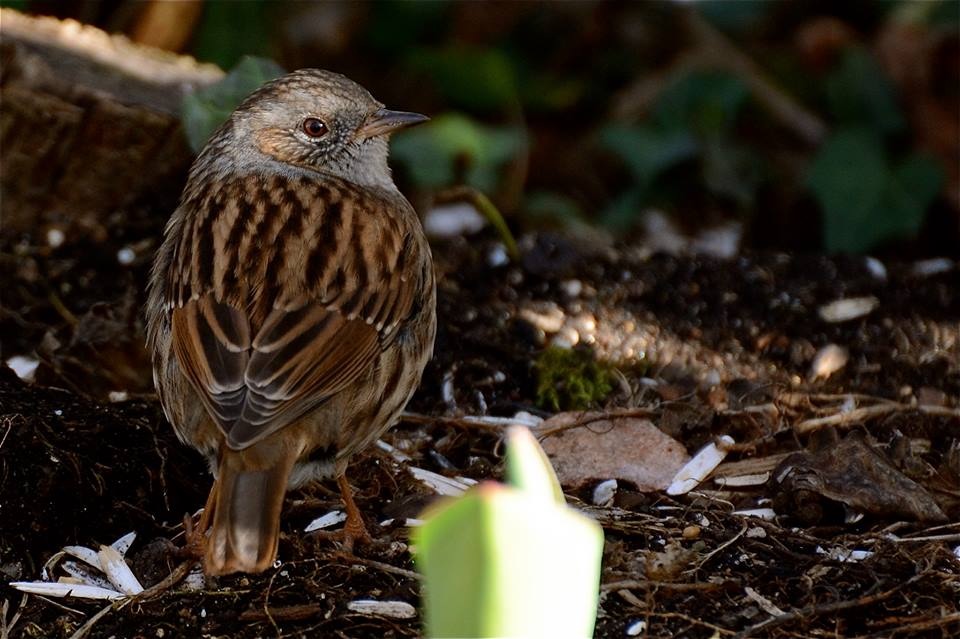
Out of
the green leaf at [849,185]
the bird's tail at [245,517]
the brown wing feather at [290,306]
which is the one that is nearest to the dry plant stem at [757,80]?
the green leaf at [849,185]

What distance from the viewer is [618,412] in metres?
4.52

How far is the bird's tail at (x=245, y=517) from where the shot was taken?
3393 millimetres

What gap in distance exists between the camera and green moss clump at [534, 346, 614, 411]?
4730mm

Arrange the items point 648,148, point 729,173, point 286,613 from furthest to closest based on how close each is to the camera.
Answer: point 729,173 → point 648,148 → point 286,613

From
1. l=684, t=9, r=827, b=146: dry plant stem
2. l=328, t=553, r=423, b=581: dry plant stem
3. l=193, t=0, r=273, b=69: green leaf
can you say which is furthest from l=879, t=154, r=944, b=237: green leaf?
l=328, t=553, r=423, b=581: dry plant stem

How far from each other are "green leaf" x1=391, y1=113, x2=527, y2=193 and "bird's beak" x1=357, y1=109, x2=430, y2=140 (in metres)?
1.52

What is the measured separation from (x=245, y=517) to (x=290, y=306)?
66 cm

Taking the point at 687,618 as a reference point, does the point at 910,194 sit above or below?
above

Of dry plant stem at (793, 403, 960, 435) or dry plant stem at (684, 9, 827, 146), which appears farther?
dry plant stem at (684, 9, 827, 146)

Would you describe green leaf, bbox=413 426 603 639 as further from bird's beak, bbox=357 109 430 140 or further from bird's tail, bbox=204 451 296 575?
bird's beak, bbox=357 109 430 140

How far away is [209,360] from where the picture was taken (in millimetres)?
3752

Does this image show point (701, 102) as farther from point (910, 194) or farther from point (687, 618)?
point (687, 618)

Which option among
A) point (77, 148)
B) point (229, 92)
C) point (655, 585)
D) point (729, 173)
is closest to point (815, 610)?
point (655, 585)

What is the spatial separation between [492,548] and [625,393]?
2543 millimetres
